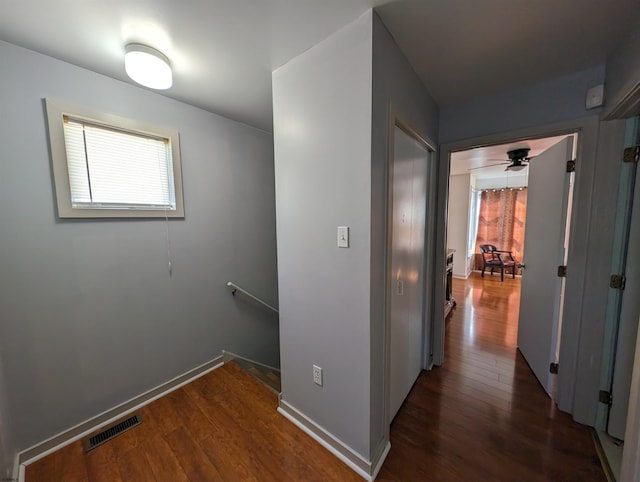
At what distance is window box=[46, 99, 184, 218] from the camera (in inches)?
59.3

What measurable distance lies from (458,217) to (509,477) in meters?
5.25

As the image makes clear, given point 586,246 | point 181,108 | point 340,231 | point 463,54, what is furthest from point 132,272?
point 586,246

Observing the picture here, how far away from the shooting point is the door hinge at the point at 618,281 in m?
1.49

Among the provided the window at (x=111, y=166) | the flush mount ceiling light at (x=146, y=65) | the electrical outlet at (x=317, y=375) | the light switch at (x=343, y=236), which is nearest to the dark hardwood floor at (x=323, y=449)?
the electrical outlet at (x=317, y=375)

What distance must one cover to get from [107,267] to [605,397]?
3508mm

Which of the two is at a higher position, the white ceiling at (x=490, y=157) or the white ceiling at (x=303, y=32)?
the white ceiling at (x=490, y=157)

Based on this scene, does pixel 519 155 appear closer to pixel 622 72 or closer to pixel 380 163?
pixel 622 72

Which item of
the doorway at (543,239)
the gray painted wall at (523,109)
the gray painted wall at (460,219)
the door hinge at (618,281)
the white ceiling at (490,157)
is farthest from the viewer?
the gray painted wall at (460,219)

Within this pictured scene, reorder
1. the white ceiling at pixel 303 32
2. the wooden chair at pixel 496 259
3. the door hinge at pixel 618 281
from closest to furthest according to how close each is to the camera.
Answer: the white ceiling at pixel 303 32 < the door hinge at pixel 618 281 < the wooden chair at pixel 496 259

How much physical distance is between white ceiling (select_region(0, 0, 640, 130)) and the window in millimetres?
356

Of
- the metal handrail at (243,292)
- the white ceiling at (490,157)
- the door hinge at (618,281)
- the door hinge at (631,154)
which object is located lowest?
the metal handrail at (243,292)

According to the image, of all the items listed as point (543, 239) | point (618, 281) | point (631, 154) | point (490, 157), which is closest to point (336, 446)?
point (618, 281)

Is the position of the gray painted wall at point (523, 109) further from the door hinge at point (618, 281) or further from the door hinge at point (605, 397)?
the door hinge at point (605, 397)

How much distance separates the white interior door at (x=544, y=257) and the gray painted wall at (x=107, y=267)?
8.88 ft
